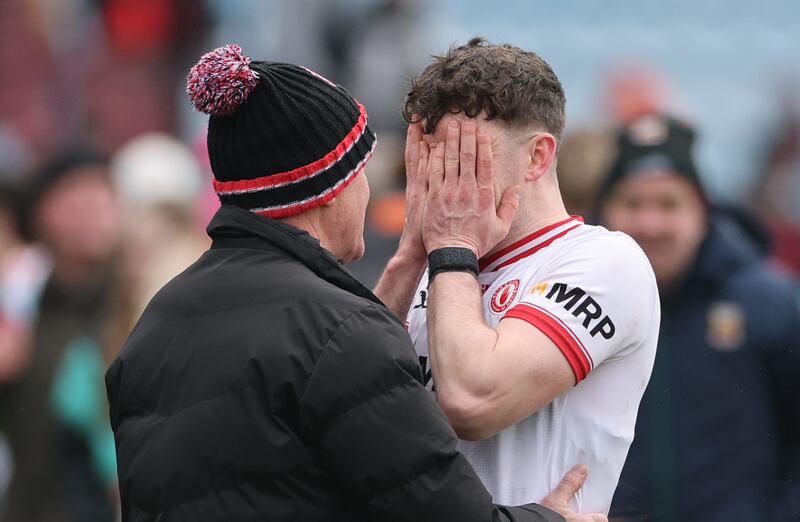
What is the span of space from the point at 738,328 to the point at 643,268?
231cm

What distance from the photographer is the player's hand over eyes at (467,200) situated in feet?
8.86

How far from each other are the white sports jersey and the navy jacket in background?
2.11 metres

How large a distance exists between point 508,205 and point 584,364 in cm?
41

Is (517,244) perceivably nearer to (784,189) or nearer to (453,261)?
(453,261)

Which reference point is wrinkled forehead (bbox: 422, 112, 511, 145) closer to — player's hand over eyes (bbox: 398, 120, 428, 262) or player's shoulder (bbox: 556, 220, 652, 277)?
player's hand over eyes (bbox: 398, 120, 428, 262)

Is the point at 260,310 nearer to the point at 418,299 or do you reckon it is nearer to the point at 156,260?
the point at 418,299

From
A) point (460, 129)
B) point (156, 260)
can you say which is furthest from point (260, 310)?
point (156, 260)

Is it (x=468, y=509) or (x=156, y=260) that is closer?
(x=468, y=509)

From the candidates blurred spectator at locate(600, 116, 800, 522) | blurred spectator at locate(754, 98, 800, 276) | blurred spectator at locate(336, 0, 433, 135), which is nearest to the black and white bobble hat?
blurred spectator at locate(600, 116, 800, 522)

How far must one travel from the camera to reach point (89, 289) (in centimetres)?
579

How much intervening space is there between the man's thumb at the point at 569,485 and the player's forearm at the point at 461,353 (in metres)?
0.20

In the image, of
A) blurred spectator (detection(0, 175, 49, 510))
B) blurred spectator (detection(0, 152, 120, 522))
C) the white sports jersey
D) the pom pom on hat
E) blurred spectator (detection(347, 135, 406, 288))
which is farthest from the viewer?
blurred spectator (detection(0, 175, 49, 510))

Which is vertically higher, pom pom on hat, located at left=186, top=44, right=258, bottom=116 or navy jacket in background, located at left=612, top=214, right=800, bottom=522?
pom pom on hat, located at left=186, top=44, right=258, bottom=116

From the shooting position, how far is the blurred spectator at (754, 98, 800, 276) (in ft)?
26.8
